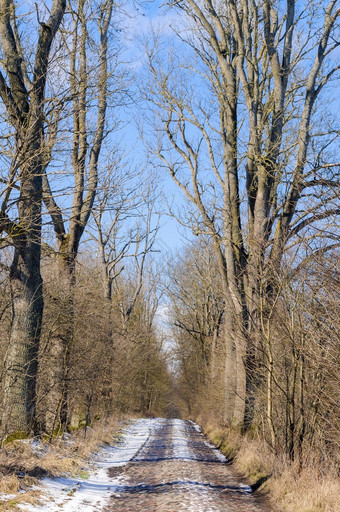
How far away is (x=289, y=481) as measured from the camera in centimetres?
801

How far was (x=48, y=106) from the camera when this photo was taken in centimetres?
830

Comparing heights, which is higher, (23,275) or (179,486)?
(23,275)

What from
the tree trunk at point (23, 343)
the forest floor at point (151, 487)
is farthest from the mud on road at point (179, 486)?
the tree trunk at point (23, 343)

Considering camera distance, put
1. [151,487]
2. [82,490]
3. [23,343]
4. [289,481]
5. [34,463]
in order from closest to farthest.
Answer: [289,481], [82,490], [34,463], [151,487], [23,343]

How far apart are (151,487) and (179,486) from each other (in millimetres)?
460

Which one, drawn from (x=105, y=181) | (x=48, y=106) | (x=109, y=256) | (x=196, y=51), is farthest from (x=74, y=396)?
(x=109, y=256)

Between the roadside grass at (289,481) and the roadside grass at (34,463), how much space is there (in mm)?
3169

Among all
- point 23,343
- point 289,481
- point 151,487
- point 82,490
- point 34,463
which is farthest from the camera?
point 23,343

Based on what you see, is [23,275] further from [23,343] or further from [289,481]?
[289,481]

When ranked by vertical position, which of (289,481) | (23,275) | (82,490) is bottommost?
(82,490)

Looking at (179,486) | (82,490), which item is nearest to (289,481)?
(179,486)

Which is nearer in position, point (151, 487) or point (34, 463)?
point (34, 463)

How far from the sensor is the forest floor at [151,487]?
705 cm

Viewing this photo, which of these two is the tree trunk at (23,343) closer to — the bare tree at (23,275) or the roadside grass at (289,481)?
the bare tree at (23,275)
